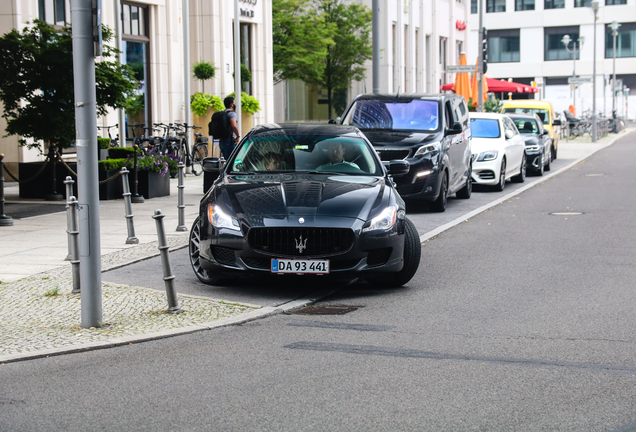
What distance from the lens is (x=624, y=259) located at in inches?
420

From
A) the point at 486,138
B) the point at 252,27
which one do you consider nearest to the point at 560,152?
the point at 252,27

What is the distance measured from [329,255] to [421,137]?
8143 mm

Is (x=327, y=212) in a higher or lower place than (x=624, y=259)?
higher

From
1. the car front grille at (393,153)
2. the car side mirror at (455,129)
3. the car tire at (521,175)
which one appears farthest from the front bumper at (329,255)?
the car tire at (521,175)

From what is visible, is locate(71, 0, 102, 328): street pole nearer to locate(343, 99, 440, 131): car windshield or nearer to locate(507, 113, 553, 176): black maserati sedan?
locate(343, 99, 440, 131): car windshield

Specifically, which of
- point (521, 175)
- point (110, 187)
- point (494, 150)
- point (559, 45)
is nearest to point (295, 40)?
point (521, 175)

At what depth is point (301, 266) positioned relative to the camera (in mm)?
8258

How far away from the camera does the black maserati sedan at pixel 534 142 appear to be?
83.2 feet

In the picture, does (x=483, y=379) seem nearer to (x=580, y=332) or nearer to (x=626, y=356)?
(x=626, y=356)

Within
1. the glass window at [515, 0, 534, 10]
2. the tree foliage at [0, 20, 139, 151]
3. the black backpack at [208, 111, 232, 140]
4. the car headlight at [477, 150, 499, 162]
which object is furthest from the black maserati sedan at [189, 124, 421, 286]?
the glass window at [515, 0, 534, 10]

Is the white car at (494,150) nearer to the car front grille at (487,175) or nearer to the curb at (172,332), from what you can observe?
the car front grille at (487,175)

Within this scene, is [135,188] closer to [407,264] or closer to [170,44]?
[407,264]

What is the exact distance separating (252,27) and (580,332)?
90.4 feet

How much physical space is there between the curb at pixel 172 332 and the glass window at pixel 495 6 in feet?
301
